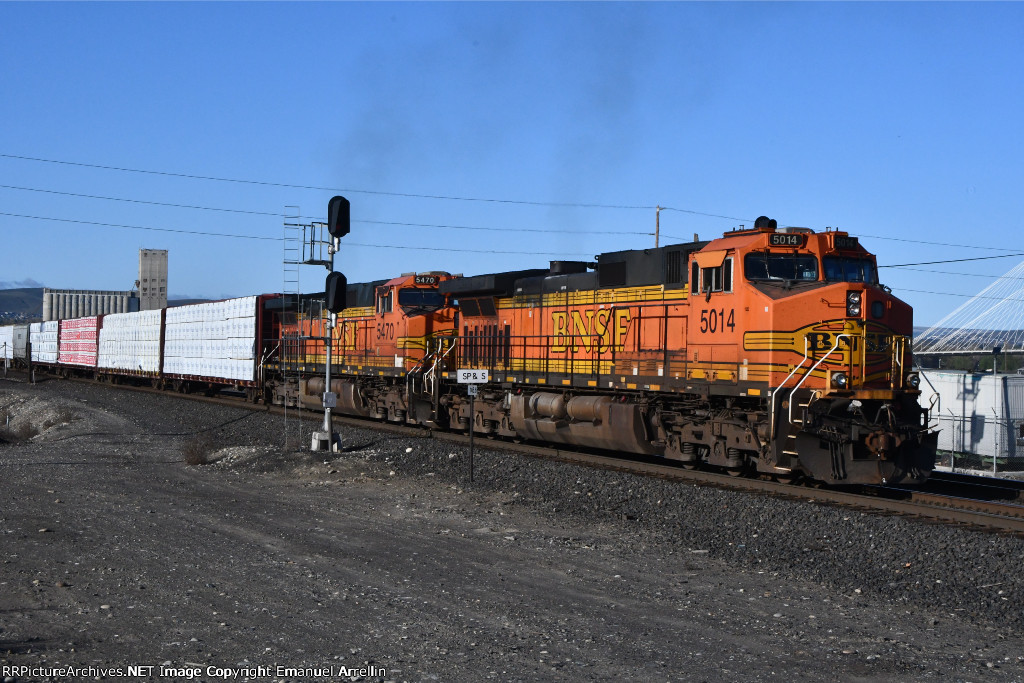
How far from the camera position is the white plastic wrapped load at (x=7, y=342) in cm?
7381

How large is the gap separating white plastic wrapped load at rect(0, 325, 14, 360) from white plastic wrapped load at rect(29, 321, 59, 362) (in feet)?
21.7

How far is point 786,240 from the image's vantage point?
14.9 metres

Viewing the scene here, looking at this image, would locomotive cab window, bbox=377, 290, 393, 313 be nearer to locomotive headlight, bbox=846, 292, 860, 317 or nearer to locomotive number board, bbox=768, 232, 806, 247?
locomotive number board, bbox=768, 232, 806, 247

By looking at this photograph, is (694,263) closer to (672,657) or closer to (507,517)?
(507,517)

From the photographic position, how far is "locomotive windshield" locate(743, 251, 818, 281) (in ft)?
49.0

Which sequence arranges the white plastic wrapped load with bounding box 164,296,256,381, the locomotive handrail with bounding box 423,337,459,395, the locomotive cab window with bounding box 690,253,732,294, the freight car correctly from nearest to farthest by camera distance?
the locomotive cab window with bounding box 690,253,732,294, the locomotive handrail with bounding box 423,337,459,395, the freight car, the white plastic wrapped load with bounding box 164,296,256,381

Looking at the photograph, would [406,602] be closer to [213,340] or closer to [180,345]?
[213,340]

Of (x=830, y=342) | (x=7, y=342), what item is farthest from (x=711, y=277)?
(x=7, y=342)

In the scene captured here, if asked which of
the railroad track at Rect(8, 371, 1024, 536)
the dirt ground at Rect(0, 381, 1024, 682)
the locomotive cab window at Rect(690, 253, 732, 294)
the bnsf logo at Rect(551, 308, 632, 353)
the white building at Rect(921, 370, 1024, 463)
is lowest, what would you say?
the dirt ground at Rect(0, 381, 1024, 682)

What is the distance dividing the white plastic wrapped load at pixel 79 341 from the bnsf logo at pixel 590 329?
137 ft

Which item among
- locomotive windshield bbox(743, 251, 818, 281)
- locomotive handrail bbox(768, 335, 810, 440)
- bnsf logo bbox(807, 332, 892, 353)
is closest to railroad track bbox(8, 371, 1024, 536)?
locomotive handrail bbox(768, 335, 810, 440)

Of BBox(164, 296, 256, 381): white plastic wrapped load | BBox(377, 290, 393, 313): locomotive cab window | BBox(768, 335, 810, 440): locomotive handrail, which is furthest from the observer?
BBox(164, 296, 256, 381): white plastic wrapped load

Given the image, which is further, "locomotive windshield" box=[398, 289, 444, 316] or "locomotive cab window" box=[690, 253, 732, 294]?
"locomotive windshield" box=[398, 289, 444, 316]

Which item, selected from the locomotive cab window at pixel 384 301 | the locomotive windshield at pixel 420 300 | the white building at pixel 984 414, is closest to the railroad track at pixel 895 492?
the locomotive windshield at pixel 420 300
